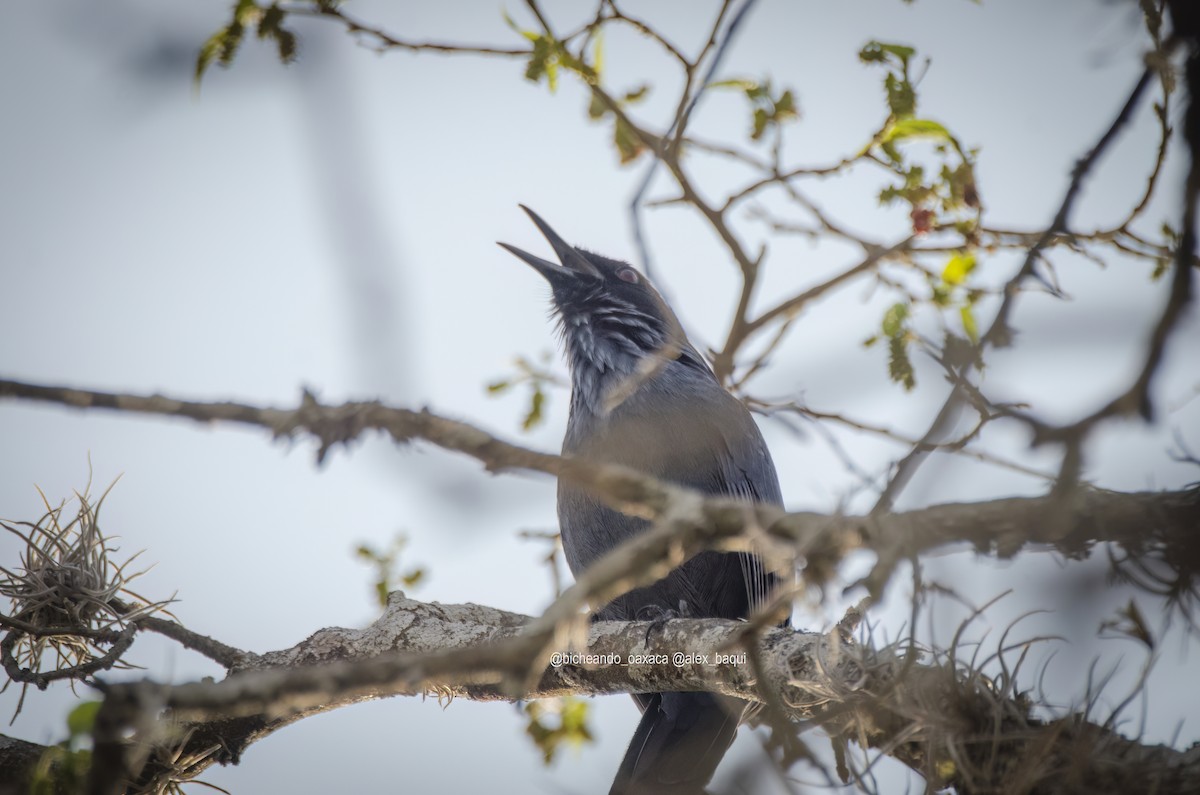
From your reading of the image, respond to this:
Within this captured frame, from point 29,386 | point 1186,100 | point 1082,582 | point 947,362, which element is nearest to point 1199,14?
point 1186,100

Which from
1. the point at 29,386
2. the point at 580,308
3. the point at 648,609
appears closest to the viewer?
the point at 29,386

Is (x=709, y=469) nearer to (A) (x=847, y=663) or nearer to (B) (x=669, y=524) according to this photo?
(A) (x=847, y=663)

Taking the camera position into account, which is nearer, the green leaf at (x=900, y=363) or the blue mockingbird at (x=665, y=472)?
the green leaf at (x=900, y=363)

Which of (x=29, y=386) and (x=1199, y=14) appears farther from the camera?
(x=29, y=386)

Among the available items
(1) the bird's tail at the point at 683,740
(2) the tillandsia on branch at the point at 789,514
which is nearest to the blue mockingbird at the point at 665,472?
(1) the bird's tail at the point at 683,740

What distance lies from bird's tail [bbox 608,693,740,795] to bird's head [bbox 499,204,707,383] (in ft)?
6.33

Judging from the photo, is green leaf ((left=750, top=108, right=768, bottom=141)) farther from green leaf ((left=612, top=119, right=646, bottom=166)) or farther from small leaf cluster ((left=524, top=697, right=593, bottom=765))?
small leaf cluster ((left=524, top=697, right=593, bottom=765))

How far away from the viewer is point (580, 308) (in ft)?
19.0

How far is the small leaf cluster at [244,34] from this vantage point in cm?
301

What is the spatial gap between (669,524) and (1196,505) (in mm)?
1356

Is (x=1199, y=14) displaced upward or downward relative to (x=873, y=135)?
downward

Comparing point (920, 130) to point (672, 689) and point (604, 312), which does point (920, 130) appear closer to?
point (604, 312)

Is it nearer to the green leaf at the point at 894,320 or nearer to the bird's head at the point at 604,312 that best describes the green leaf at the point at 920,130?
the green leaf at the point at 894,320

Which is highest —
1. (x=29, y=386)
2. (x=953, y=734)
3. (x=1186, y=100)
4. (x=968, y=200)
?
(x=968, y=200)
